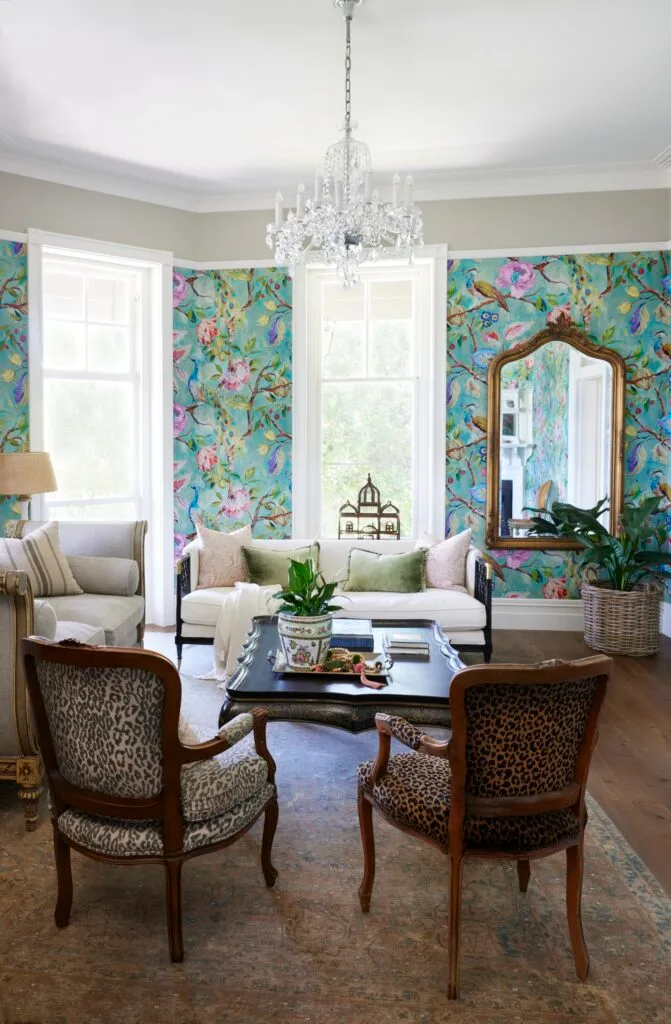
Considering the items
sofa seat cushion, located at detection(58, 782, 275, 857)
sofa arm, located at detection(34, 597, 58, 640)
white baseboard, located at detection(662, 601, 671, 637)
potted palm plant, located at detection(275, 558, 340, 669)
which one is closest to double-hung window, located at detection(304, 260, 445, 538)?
white baseboard, located at detection(662, 601, 671, 637)

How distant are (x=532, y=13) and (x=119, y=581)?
3.60 meters

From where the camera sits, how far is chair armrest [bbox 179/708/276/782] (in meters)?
1.89

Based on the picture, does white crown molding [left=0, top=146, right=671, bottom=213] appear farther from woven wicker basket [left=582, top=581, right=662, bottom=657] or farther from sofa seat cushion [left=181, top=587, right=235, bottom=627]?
sofa seat cushion [left=181, top=587, right=235, bottom=627]

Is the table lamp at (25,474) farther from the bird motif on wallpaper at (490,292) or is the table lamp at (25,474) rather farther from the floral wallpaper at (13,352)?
the bird motif on wallpaper at (490,292)

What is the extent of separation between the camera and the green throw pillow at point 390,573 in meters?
4.73

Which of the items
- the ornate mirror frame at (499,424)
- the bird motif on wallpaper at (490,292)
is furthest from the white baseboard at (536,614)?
the bird motif on wallpaper at (490,292)

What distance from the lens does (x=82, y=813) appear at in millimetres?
2008

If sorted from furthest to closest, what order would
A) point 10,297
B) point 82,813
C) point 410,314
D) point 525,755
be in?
point 410,314 < point 10,297 < point 82,813 < point 525,755

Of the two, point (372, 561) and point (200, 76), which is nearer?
point (200, 76)

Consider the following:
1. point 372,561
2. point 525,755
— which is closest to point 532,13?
point 372,561

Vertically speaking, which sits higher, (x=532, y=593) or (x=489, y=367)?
(x=489, y=367)

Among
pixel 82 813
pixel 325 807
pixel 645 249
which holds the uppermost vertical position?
pixel 645 249

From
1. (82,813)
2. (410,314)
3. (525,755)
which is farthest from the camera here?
(410,314)

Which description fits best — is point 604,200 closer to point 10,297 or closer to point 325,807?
point 10,297
